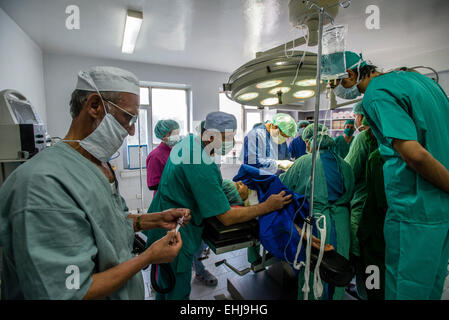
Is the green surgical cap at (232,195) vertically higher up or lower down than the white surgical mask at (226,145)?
lower down

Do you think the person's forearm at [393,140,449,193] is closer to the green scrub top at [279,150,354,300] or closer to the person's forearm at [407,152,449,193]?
the person's forearm at [407,152,449,193]

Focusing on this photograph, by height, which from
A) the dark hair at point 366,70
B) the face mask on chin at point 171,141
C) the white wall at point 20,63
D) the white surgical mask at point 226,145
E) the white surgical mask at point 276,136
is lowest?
the white surgical mask at point 226,145

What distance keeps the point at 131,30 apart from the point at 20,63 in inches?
55.7

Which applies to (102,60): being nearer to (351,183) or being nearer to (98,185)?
(98,185)

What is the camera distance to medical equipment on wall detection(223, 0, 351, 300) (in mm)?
948

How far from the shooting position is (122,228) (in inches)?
31.0

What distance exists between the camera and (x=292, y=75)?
1.07 m

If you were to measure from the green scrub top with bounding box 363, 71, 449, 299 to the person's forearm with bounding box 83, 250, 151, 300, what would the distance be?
1.18 meters

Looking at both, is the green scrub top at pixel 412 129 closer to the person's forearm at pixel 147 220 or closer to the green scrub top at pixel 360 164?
the green scrub top at pixel 360 164

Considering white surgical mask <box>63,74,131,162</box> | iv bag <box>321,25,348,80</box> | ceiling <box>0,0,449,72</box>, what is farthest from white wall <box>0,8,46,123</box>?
iv bag <box>321,25,348,80</box>

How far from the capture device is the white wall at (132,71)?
3555 millimetres

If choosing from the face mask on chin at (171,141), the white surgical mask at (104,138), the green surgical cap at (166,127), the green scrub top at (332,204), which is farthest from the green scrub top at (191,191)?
the green surgical cap at (166,127)

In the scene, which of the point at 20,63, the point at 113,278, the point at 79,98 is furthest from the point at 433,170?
the point at 20,63

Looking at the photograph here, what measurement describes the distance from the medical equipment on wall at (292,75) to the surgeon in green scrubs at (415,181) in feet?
1.19
